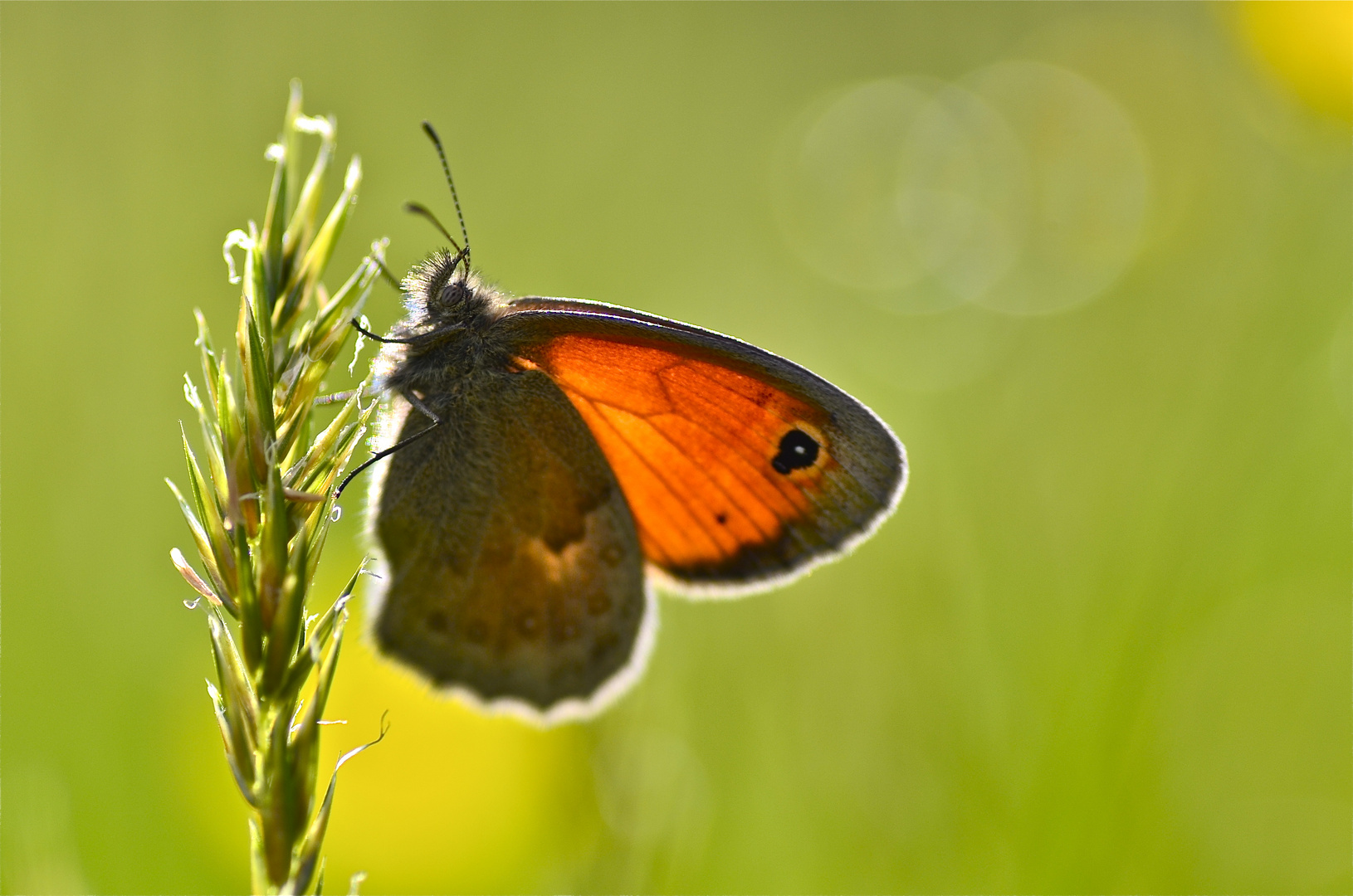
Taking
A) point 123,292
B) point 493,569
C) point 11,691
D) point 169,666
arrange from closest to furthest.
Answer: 1. point 493,569
2. point 11,691
3. point 169,666
4. point 123,292

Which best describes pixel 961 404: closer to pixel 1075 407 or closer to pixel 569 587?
pixel 1075 407

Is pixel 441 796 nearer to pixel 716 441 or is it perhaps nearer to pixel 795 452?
pixel 716 441

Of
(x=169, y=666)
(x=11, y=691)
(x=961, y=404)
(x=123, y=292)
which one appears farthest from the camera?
(x=961, y=404)

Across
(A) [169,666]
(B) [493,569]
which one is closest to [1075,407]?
(B) [493,569]

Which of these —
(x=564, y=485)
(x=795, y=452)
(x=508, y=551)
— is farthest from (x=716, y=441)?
(x=508, y=551)

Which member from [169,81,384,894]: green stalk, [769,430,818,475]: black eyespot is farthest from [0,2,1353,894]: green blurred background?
[769,430,818,475]: black eyespot

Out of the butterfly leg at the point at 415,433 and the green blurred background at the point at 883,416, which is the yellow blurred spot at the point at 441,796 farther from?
the butterfly leg at the point at 415,433

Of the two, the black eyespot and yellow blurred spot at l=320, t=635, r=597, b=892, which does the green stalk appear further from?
yellow blurred spot at l=320, t=635, r=597, b=892
